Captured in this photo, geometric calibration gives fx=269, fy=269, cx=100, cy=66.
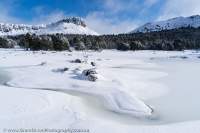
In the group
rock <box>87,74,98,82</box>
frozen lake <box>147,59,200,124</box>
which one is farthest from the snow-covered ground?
rock <box>87,74,98,82</box>

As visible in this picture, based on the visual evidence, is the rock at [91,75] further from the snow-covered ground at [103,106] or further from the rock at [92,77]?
the snow-covered ground at [103,106]

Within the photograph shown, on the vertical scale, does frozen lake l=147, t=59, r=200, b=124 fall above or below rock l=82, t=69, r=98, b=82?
below

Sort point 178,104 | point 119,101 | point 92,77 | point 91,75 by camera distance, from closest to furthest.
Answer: point 178,104
point 119,101
point 92,77
point 91,75

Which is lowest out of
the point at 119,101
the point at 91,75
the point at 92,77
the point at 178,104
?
the point at 178,104

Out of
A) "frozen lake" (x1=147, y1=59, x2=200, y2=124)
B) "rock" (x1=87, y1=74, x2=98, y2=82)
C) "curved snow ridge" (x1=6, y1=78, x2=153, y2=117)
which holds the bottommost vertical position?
"frozen lake" (x1=147, y1=59, x2=200, y2=124)

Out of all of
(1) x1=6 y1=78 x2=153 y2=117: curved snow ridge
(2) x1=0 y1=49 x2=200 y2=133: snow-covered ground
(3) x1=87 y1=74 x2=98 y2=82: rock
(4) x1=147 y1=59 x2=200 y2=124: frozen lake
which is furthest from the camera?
(3) x1=87 y1=74 x2=98 y2=82: rock

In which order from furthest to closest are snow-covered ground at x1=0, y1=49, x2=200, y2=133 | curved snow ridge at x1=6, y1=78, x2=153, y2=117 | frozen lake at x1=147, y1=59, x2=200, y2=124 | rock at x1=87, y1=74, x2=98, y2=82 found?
rock at x1=87, y1=74, x2=98, y2=82, curved snow ridge at x1=6, y1=78, x2=153, y2=117, frozen lake at x1=147, y1=59, x2=200, y2=124, snow-covered ground at x1=0, y1=49, x2=200, y2=133

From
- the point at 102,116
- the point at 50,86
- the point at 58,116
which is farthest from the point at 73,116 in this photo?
the point at 50,86

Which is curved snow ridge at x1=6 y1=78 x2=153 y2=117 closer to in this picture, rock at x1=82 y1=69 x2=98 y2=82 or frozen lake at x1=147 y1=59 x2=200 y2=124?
frozen lake at x1=147 y1=59 x2=200 y2=124

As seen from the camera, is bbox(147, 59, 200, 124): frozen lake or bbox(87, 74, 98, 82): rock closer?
bbox(147, 59, 200, 124): frozen lake

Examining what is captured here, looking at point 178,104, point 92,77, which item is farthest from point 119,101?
point 92,77

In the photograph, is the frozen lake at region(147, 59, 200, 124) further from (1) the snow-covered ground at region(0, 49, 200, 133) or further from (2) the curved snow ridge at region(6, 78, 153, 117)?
(2) the curved snow ridge at region(6, 78, 153, 117)

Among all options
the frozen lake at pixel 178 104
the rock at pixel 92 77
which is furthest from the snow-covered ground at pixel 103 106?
the rock at pixel 92 77

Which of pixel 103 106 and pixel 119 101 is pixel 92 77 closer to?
pixel 119 101
